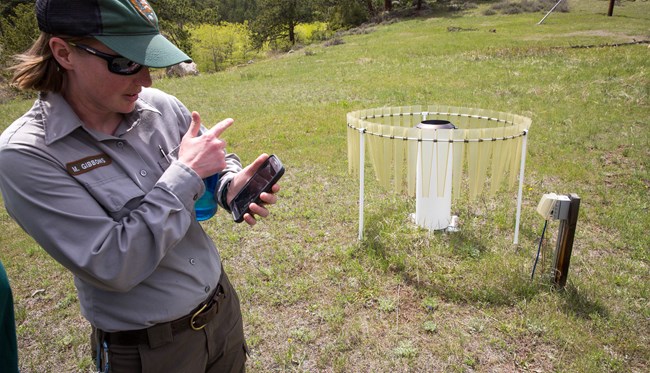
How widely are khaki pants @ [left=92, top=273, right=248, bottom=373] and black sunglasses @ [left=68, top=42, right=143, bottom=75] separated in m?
1.01

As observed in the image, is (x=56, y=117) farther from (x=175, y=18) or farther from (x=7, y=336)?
(x=175, y=18)

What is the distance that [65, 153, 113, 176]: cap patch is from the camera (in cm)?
150

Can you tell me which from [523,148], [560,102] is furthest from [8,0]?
[523,148]

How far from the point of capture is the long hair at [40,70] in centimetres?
150

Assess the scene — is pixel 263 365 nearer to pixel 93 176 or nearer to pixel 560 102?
pixel 93 176

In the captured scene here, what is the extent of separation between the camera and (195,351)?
1.91 meters

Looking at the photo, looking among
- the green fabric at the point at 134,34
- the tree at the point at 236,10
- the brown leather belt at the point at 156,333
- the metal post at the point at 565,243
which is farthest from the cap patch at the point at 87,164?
the tree at the point at 236,10

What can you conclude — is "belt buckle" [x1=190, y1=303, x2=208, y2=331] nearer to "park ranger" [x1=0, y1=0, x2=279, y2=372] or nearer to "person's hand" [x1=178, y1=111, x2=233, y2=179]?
"park ranger" [x1=0, y1=0, x2=279, y2=372]

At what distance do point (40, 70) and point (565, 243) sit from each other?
3788 millimetres

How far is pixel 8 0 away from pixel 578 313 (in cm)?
4139

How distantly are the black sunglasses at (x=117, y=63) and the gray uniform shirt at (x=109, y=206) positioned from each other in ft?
0.71

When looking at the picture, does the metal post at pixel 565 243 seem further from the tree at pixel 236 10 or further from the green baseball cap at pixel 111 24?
the tree at pixel 236 10

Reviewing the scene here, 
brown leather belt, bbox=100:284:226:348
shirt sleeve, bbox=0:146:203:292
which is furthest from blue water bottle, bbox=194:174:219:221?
shirt sleeve, bbox=0:146:203:292

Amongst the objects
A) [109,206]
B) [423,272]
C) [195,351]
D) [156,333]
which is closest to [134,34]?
[109,206]
